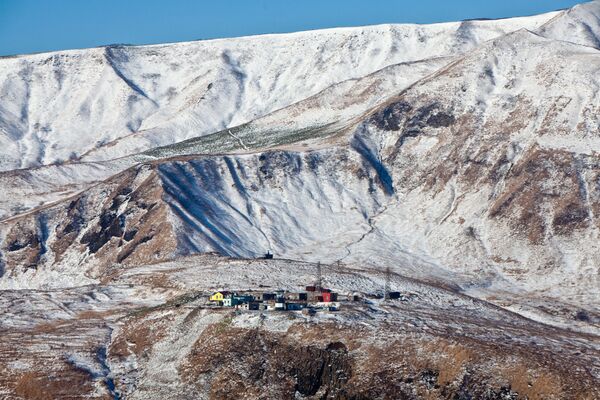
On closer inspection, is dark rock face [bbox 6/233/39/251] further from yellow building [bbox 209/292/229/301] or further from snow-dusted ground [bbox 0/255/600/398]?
yellow building [bbox 209/292/229/301]

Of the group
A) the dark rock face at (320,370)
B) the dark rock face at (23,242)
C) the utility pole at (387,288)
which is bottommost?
the dark rock face at (320,370)

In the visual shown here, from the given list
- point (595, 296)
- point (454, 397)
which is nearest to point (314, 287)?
point (454, 397)

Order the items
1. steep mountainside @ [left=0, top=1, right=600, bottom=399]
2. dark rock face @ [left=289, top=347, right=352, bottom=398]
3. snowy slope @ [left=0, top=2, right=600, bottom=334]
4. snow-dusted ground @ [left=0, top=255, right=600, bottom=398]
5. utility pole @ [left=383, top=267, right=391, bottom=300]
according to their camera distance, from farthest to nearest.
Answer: snowy slope @ [left=0, top=2, right=600, bottom=334], utility pole @ [left=383, top=267, right=391, bottom=300], snow-dusted ground @ [left=0, top=255, right=600, bottom=398], steep mountainside @ [left=0, top=1, right=600, bottom=399], dark rock face @ [left=289, top=347, right=352, bottom=398]

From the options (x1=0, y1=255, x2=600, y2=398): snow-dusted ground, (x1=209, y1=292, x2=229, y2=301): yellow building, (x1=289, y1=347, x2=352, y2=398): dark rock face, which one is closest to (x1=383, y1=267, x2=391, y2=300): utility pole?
(x1=0, y1=255, x2=600, y2=398): snow-dusted ground

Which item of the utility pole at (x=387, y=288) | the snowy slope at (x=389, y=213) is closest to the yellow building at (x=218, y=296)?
the utility pole at (x=387, y=288)

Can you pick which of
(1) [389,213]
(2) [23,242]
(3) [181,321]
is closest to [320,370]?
(3) [181,321]

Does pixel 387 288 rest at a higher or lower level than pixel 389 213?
lower

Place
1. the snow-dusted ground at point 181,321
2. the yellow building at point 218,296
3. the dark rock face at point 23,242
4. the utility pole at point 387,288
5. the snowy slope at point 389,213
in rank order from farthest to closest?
the dark rock face at point 23,242
the snowy slope at point 389,213
the utility pole at point 387,288
the yellow building at point 218,296
the snow-dusted ground at point 181,321

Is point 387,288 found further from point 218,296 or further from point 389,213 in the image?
point 389,213

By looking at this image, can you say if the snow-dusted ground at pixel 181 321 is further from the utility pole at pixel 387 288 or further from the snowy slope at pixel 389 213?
the snowy slope at pixel 389 213

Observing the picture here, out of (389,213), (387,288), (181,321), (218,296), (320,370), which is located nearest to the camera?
(320,370)

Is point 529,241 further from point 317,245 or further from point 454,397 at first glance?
point 454,397
